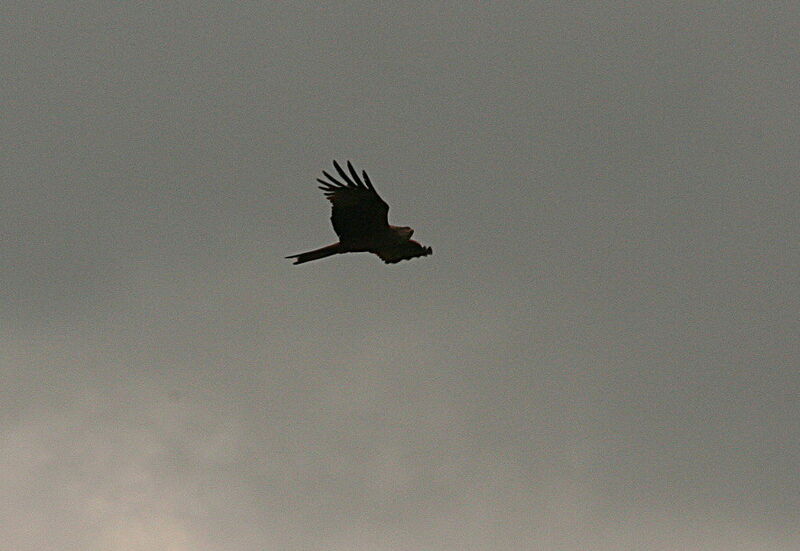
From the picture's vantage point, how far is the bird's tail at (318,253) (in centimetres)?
7412

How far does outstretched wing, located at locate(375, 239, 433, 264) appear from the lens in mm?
75750

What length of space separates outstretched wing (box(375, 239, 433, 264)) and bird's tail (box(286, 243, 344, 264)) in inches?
50.3

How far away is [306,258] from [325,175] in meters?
2.05

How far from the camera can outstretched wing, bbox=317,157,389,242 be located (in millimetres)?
73250

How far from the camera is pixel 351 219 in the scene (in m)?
74.2

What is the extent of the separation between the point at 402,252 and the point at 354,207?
2.64 meters

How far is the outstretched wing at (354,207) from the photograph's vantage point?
73.2 m

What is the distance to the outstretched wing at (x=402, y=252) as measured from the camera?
75.8 m

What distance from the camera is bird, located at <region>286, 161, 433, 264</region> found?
73.4m

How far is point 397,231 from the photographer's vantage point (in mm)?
75000

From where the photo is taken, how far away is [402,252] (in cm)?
7606

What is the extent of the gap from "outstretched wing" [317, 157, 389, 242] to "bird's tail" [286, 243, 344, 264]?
25 cm

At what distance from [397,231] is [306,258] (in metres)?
2.16

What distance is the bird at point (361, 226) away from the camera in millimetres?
73375
